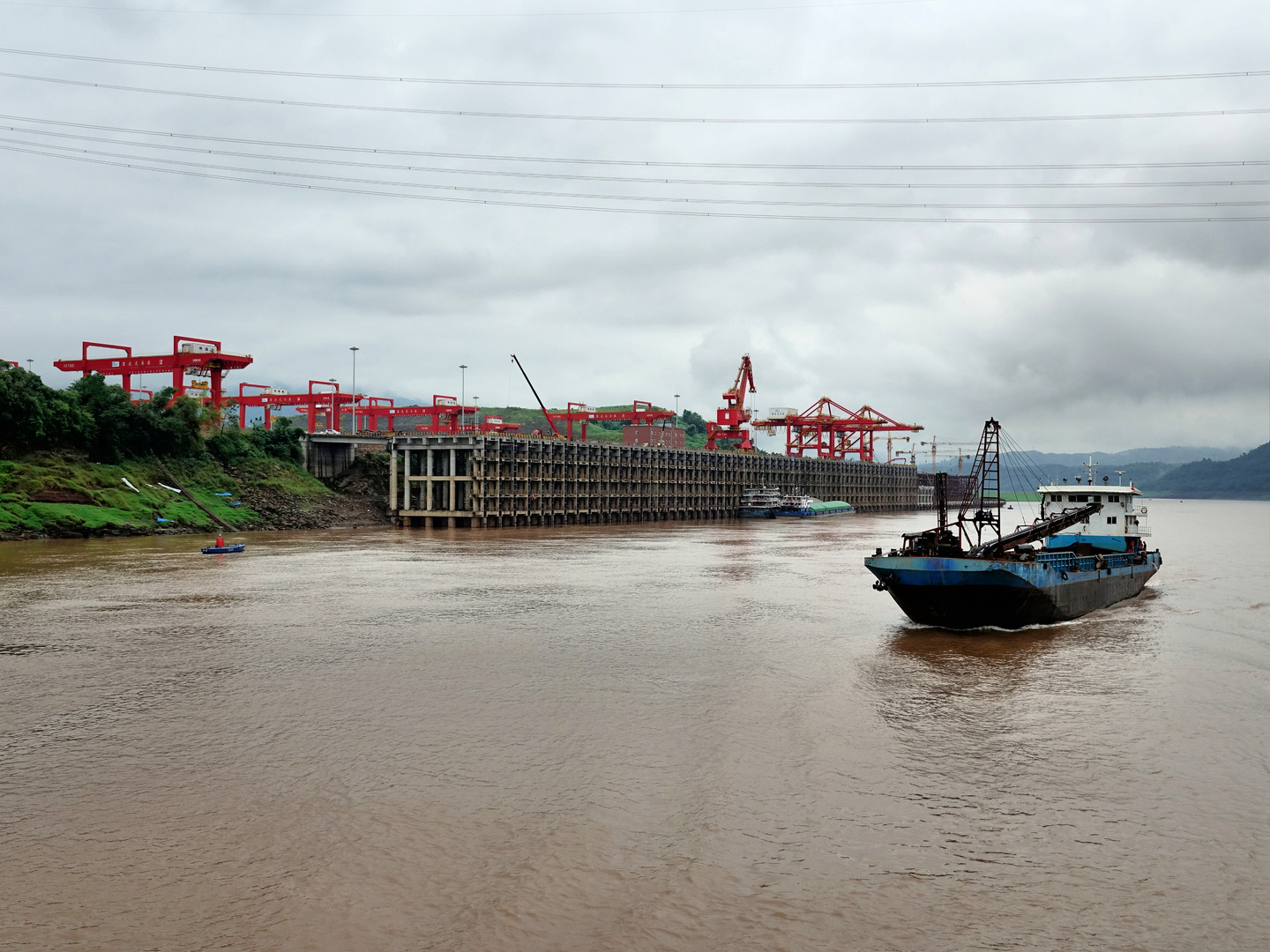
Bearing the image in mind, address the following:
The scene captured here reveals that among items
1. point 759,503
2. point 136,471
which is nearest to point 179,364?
point 136,471

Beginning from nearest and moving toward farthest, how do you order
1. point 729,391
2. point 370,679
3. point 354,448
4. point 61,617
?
point 370,679 < point 61,617 < point 354,448 < point 729,391

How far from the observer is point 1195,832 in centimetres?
1190

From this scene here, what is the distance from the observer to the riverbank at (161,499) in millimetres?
60250

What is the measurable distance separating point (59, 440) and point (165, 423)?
8410 millimetres

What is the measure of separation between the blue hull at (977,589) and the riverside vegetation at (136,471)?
55651mm

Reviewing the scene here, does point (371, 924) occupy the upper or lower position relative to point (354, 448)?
lower

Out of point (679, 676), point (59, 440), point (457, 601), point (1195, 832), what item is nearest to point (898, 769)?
point (1195, 832)

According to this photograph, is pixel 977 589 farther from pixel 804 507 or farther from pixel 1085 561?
pixel 804 507

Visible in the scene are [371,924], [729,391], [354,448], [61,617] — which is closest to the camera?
[371,924]

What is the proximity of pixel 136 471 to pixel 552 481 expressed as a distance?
38527mm

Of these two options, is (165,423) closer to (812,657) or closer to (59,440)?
(59,440)

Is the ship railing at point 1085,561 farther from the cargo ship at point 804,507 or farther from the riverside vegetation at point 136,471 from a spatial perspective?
the cargo ship at point 804,507

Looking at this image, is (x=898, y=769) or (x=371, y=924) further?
(x=898, y=769)

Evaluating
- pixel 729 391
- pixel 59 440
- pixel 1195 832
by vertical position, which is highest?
pixel 729 391
